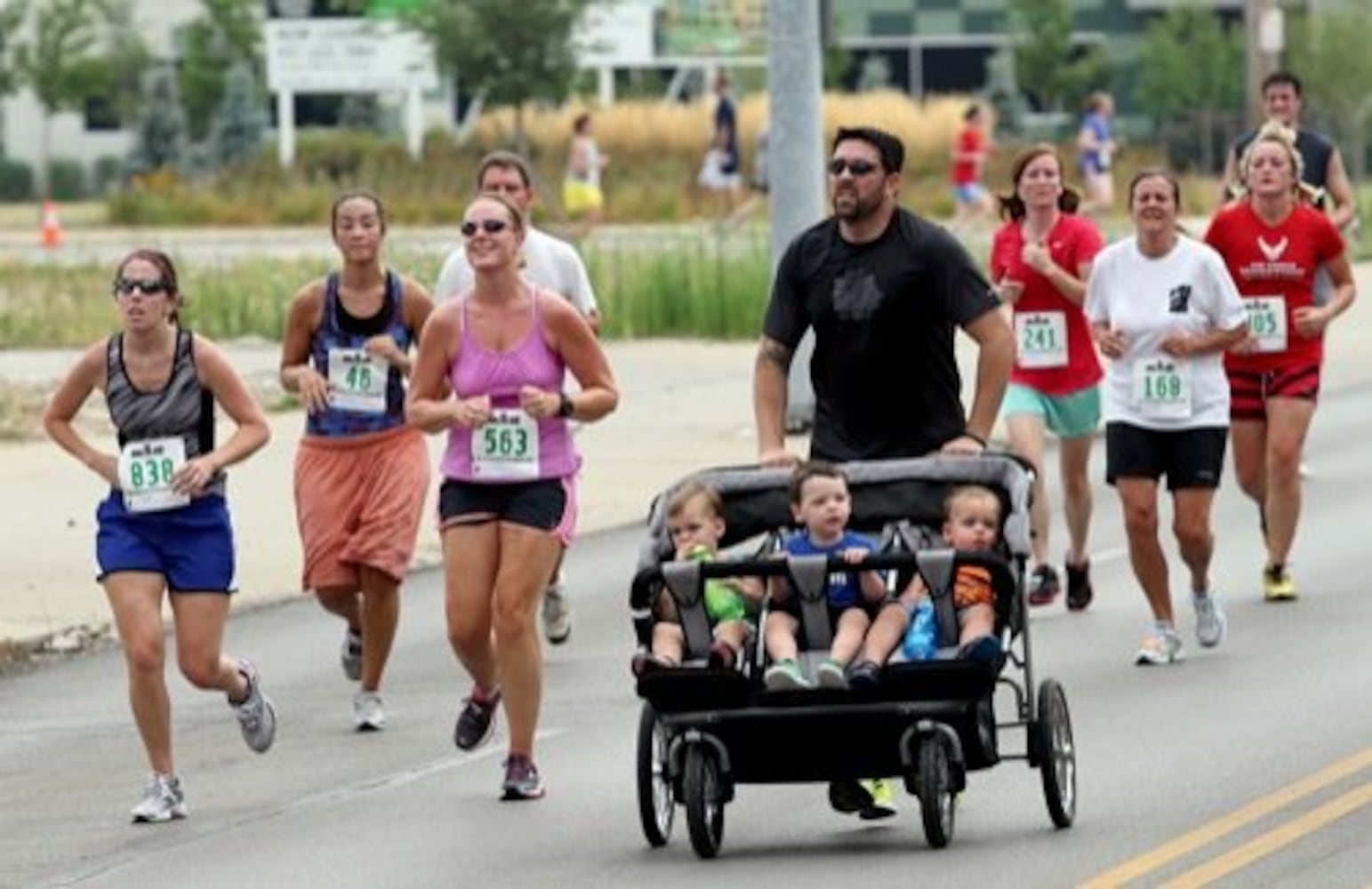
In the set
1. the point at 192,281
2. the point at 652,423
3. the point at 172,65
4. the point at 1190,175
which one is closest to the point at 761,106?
the point at 1190,175

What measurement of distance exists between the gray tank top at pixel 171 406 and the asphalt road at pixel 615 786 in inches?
45.2

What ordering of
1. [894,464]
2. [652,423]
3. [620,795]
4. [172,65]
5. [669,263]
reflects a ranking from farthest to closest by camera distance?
1. [172,65]
2. [669,263]
3. [652,423]
4. [620,795]
5. [894,464]

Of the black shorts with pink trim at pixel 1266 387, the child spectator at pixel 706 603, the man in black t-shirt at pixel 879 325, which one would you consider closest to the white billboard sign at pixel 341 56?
the black shorts with pink trim at pixel 1266 387

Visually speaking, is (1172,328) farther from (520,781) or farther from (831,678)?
(831,678)

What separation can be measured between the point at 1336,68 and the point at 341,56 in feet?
51.5

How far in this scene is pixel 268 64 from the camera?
6638cm

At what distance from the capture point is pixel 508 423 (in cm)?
1331

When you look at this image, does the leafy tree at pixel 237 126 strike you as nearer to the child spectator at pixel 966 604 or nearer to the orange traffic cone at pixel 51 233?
the orange traffic cone at pixel 51 233

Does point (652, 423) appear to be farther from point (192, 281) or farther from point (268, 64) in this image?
point (268, 64)

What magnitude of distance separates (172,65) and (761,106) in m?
13.9

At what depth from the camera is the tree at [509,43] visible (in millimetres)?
60781

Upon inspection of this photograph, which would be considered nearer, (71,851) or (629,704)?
(71,851)

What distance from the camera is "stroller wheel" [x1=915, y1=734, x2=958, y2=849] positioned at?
11570mm

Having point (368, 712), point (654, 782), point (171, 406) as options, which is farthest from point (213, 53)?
point (654, 782)
